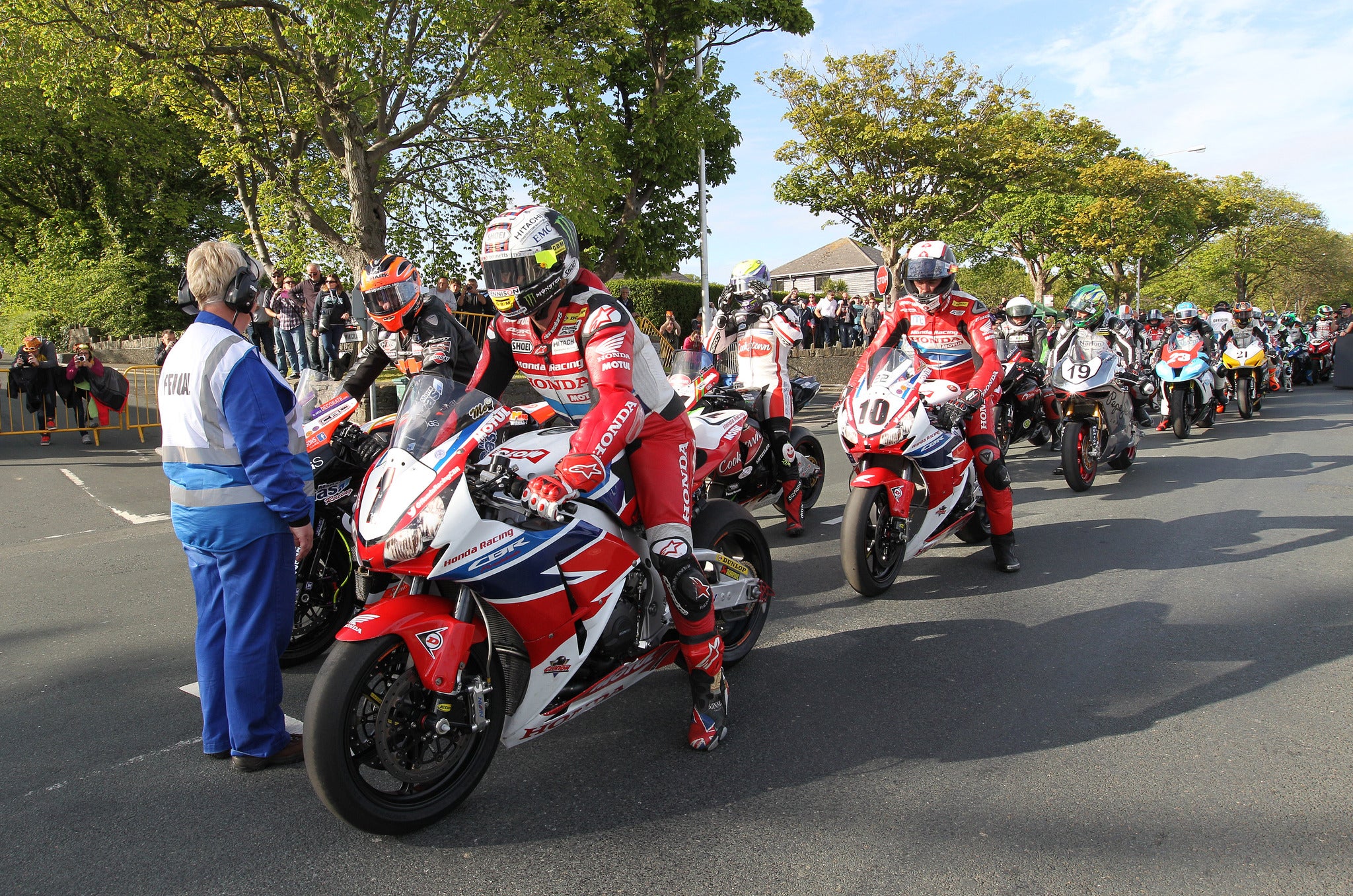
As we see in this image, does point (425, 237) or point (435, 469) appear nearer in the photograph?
point (435, 469)

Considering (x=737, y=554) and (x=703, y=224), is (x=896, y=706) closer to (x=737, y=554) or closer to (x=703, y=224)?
(x=737, y=554)

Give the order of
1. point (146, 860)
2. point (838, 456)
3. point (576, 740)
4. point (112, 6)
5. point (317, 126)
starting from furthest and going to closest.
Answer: point (317, 126), point (112, 6), point (838, 456), point (576, 740), point (146, 860)

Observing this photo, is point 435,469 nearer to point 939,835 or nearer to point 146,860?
point 146,860

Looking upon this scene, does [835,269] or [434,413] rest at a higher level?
[835,269]

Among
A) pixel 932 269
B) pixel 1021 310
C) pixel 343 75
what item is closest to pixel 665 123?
pixel 343 75

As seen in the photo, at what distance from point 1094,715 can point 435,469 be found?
2.91 m

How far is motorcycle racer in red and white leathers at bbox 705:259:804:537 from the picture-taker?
7211 mm

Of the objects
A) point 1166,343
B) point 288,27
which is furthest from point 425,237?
point 1166,343

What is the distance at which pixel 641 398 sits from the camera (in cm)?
358

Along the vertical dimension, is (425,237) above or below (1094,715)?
above

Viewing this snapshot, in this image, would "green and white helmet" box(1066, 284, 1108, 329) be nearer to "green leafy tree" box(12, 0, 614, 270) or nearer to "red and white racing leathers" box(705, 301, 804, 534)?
"red and white racing leathers" box(705, 301, 804, 534)

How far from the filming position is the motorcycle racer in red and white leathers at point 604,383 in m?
3.29

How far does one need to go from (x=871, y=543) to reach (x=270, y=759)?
3.46 meters

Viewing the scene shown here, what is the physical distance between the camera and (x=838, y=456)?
11.6m
